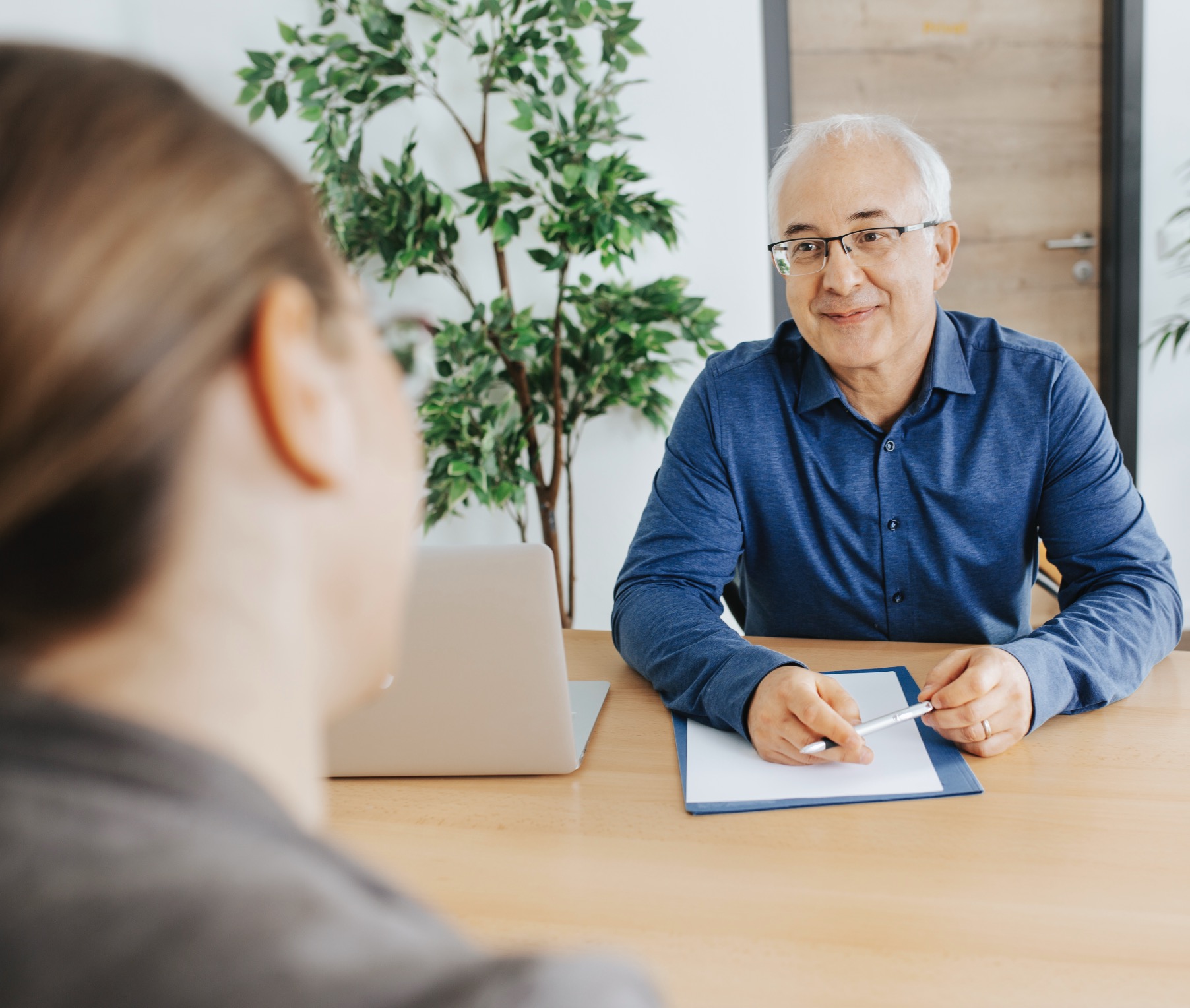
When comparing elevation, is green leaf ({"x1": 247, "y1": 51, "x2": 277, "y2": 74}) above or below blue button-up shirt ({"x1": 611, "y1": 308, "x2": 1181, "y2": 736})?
above

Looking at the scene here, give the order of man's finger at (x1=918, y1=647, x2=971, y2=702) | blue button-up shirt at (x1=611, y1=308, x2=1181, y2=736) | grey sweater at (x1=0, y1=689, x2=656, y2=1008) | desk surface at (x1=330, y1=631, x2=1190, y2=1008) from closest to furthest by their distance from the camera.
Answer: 1. grey sweater at (x1=0, y1=689, x2=656, y2=1008)
2. desk surface at (x1=330, y1=631, x2=1190, y2=1008)
3. man's finger at (x1=918, y1=647, x2=971, y2=702)
4. blue button-up shirt at (x1=611, y1=308, x2=1181, y2=736)

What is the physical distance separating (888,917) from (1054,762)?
340 mm

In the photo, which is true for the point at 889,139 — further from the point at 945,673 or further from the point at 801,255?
the point at 945,673

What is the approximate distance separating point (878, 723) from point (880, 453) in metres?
0.59

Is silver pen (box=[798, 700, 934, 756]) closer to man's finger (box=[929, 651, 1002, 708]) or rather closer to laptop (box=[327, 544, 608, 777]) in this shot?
man's finger (box=[929, 651, 1002, 708])

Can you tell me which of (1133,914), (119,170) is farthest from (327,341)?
(1133,914)

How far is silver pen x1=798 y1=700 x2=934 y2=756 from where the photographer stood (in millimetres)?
952

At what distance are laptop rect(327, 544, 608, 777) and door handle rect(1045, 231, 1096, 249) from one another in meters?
2.52

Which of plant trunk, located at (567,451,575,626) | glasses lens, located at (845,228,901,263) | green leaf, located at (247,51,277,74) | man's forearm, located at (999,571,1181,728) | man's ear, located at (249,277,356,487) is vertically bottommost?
plant trunk, located at (567,451,575,626)

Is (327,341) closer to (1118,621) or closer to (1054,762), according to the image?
(1054,762)

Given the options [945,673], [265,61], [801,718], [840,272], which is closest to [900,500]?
[840,272]

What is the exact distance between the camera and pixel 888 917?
73 cm

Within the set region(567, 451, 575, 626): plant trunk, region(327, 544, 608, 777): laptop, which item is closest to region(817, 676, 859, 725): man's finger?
region(327, 544, 608, 777): laptop

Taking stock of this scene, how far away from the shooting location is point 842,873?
0.79 m
